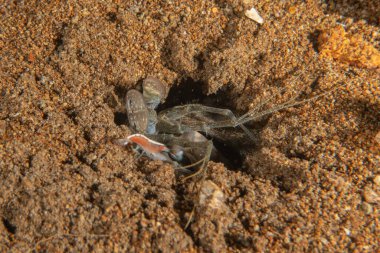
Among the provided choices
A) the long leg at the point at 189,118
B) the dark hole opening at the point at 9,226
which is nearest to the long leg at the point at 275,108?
the long leg at the point at 189,118

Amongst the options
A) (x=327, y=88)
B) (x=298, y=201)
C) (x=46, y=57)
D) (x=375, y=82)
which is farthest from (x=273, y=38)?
(x=46, y=57)

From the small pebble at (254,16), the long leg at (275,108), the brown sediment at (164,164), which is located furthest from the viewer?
the small pebble at (254,16)

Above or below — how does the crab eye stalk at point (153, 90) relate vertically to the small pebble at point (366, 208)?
below

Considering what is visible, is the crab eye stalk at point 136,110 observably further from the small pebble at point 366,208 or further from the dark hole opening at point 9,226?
the small pebble at point 366,208

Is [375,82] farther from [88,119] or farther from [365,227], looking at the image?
[88,119]

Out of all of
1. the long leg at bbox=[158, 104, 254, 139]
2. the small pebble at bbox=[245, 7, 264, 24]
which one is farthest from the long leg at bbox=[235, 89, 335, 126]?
the small pebble at bbox=[245, 7, 264, 24]
